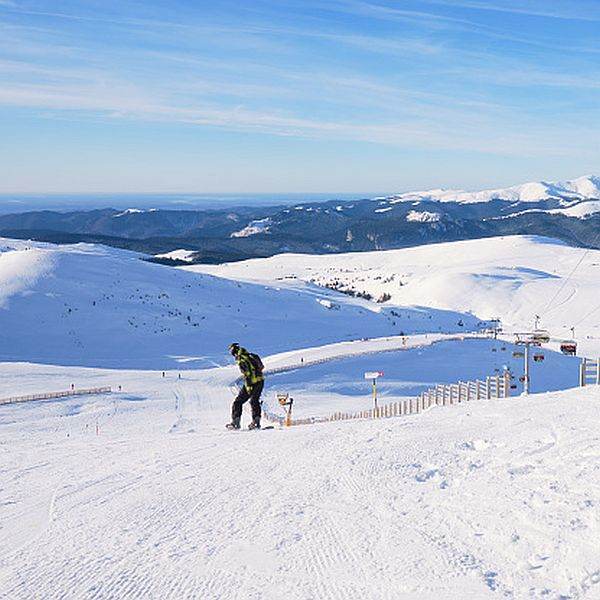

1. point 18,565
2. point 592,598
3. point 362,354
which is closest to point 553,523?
point 592,598

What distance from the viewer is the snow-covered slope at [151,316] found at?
50469mm

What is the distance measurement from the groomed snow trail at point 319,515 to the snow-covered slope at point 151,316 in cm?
3602

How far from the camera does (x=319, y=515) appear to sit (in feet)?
23.7

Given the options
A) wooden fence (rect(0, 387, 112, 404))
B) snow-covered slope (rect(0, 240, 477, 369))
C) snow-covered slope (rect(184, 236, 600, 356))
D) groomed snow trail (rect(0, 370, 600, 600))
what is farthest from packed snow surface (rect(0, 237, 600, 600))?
snow-covered slope (rect(184, 236, 600, 356))

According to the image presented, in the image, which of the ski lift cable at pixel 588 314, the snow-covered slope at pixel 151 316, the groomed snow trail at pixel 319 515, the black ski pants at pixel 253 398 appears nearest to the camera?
the groomed snow trail at pixel 319 515

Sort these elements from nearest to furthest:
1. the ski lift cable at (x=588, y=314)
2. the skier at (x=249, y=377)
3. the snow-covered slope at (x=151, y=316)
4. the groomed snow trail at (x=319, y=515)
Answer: the groomed snow trail at (x=319, y=515), the skier at (x=249, y=377), the snow-covered slope at (x=151, y=316), the ski lift cable at (x=588, y=314)

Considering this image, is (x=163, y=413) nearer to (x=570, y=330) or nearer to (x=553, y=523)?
(x=553, y=523)

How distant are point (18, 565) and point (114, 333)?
49.8 m

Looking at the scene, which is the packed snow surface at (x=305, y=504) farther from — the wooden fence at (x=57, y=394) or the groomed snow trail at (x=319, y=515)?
the wooden fence at (x=57, y=394)

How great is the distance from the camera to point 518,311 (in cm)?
8638

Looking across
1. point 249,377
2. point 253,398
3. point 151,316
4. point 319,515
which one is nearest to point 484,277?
point 151,316

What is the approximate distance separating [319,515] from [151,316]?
5369cm

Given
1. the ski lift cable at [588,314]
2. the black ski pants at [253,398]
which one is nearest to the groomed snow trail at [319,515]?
the black ski pants at [253,398]

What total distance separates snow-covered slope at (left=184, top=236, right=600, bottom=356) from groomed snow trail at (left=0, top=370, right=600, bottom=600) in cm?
4173
